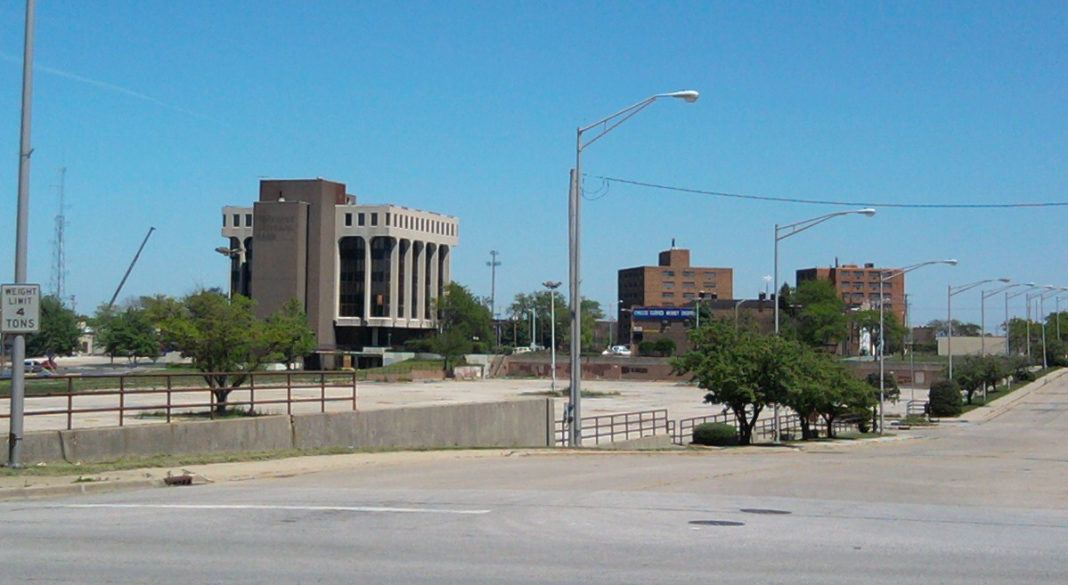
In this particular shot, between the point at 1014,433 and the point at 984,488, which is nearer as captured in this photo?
the point at 984,488

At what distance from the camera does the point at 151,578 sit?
9016 mm

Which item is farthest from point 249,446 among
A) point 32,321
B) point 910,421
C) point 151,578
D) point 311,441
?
point 910,421

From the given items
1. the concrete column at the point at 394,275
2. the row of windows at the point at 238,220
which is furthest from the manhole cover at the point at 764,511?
the row of windows at the point at 238,220

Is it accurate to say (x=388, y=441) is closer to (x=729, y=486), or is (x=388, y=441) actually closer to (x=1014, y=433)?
(x=729, y=486)

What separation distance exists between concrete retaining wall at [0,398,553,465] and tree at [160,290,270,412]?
829cm

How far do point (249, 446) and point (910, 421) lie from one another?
51.8 meters

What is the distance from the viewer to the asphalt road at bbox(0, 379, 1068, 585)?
9.52 m

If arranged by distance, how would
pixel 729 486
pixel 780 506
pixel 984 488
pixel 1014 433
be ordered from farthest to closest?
1. pixel 1014 433
2. pixel 984 488
3. pixel 729 486
4. pixel 780 506

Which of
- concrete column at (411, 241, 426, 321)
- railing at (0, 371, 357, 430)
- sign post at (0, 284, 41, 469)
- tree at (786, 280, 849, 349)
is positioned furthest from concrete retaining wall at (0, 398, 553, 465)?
tree at (786, 280, 849, 349)

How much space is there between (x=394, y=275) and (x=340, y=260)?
658 centimetres

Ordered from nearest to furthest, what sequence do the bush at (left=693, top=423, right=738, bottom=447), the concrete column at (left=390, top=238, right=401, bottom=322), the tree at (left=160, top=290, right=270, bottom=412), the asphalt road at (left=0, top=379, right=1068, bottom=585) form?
the asphalt road at (left=0, top=379, right=1068, bottom=585), the tree at (left=160, top=290, right=270, bottom=412), the bush at (left=693, top=423, right=738, bottom=447), the concrete column at (left=390, top=238, right=401, bottom=322)

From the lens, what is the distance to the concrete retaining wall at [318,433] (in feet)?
64.7

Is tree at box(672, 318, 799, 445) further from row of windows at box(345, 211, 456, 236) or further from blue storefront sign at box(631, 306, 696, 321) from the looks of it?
blue storefront sign at box(631, 306, 696, 321)

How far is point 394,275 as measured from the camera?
128750 millimetres
